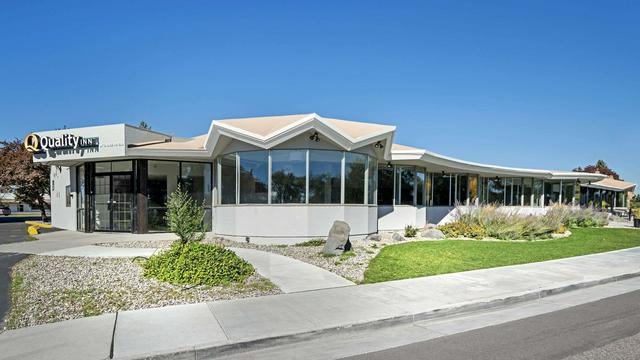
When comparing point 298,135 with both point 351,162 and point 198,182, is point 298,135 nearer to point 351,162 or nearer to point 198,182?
point 351,162

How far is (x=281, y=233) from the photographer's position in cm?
1434

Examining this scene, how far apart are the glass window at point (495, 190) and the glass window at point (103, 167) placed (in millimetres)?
23082

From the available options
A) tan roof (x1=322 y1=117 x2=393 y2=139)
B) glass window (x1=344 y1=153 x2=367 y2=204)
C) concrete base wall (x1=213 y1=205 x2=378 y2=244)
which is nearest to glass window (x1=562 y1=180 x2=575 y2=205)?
tan roof (x1=322 y1=117 x2=393 y2=139)

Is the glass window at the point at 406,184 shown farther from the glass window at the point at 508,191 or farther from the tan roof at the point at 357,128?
the glass window at the point at 508,191

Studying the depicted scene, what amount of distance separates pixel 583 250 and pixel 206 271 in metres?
13.0

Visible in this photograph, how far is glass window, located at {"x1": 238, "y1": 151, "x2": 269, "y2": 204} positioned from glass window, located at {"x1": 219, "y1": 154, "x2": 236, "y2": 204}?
1.71 feet

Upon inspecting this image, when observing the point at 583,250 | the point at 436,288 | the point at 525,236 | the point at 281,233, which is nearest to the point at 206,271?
the point at 436,288

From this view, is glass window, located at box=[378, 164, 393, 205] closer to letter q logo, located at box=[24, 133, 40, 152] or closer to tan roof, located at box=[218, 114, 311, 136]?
tan roof, located at box=[218, 114, 311, 136]

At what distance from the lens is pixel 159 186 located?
17.8m

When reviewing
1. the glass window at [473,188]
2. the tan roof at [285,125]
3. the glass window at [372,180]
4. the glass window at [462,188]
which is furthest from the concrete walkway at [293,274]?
the glass window at [473,188]

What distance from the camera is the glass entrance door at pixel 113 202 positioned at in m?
17.6

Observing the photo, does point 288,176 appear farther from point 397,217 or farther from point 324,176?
point 397,217

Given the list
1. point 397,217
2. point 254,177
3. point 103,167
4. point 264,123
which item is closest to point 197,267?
point 254,177

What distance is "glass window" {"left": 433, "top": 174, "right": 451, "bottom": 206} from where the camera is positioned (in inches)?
922
